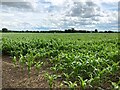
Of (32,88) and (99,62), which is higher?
(99,62)

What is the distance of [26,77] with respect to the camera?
793 cm

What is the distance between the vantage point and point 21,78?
7.89m

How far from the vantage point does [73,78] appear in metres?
7.14

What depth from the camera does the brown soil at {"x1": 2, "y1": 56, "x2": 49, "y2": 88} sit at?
7215 mm

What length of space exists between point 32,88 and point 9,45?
20.0ft

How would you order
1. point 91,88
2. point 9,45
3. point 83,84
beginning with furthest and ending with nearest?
point 9,45, point 91,88, point 83,84

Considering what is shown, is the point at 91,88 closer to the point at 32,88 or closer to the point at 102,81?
the point at 102,81

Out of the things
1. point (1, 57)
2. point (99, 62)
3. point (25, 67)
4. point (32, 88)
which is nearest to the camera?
point (32, 88)

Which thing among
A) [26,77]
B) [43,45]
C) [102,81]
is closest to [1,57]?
[43,45]

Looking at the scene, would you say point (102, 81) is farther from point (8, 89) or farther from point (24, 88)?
point (8, 89)

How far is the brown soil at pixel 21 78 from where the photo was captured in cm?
721

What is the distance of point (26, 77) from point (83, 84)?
2.46m

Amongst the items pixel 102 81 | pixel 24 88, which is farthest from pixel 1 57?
pixel 102 81

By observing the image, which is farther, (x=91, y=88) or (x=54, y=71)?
(x=54, y=71)
